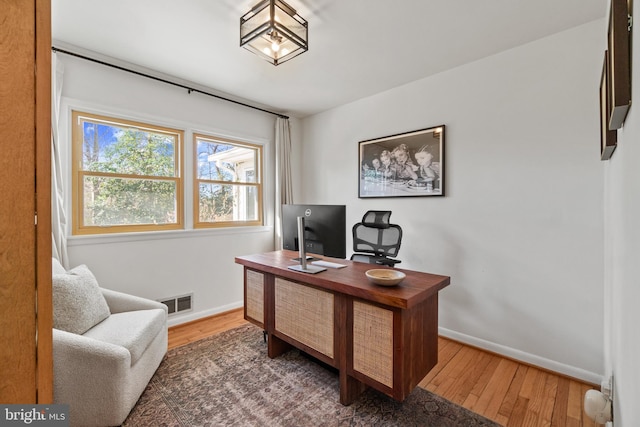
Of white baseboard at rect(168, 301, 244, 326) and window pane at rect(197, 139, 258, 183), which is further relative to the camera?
window pane at rect(197, 139, 258, 183)

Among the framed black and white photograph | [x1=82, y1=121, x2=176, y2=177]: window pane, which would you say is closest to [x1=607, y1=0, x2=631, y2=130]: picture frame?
the framed black and white photograph

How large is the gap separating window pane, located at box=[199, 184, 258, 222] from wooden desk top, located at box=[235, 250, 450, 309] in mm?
1311

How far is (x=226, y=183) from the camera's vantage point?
11.5ft

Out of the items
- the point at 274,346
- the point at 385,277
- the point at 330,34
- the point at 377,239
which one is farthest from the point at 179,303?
the point at 330,34

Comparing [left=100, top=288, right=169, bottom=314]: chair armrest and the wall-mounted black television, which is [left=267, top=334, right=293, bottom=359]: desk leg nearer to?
the wall-mounted black television

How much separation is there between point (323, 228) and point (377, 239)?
2.94 feet

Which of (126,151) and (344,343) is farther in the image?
(126,151)

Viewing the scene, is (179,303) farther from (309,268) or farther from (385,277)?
(385,277)

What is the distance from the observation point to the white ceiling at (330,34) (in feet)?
6.24

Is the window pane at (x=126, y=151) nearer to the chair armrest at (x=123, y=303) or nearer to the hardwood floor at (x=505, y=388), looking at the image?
the chair armrest at (x=123, y=303)

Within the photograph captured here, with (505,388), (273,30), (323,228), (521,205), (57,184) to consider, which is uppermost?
(273,30)

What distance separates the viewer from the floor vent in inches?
116

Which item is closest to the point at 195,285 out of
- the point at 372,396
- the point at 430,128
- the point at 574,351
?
the point at 372,396

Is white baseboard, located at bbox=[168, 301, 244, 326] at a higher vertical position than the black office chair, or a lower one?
lower
